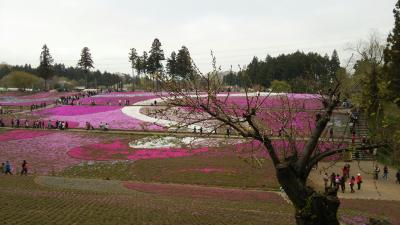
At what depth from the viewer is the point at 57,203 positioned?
16453 millimetres

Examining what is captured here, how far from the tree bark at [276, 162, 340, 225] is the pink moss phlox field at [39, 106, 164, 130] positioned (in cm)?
3953

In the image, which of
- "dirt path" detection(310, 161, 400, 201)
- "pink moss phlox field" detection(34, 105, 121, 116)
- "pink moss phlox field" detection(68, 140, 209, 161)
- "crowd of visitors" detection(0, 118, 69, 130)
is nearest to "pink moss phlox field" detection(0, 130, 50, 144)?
"crowd of visitors" detection(0, 118, 69, 130)

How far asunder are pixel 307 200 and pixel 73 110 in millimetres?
60968

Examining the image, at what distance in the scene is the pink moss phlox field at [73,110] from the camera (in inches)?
2505

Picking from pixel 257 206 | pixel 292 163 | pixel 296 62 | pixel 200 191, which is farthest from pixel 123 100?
pixel 292 163

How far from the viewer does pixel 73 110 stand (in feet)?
216

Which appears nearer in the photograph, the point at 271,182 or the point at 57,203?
the point at 57,203

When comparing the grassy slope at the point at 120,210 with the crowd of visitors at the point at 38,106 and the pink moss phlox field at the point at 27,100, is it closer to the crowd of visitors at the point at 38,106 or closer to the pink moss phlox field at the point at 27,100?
the crowd of visitors at the point at 38,106

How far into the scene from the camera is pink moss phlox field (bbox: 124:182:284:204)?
73.4ft

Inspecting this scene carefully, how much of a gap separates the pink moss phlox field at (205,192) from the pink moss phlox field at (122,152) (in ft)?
31.8

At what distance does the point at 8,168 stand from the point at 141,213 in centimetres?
1676

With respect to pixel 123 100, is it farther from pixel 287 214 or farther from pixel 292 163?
pixel 292 163

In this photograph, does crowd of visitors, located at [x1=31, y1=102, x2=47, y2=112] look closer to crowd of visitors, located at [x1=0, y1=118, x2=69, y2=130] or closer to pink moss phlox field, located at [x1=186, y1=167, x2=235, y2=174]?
crowd of visitors, located at [x1=0, y1=118, x2=69, y2=130]

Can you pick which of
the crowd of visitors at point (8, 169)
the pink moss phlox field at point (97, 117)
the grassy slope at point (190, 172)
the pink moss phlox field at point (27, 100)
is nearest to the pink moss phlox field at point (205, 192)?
the grassy slope at point (190, 172)
